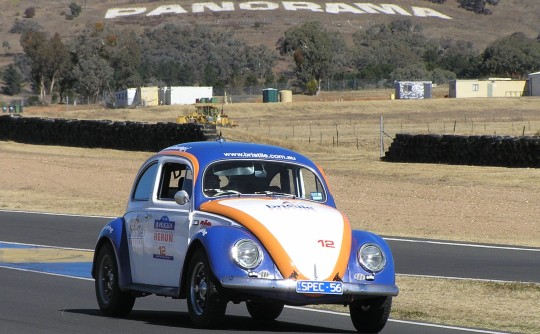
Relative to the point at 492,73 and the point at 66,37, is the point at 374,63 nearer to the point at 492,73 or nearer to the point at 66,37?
the point at 492,73

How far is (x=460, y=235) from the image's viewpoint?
21.3 m

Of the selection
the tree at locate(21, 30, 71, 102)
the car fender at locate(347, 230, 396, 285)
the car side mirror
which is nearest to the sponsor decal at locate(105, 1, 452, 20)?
the tree at locate(21, 30, 71, 102)

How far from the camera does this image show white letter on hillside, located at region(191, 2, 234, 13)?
171250 mm

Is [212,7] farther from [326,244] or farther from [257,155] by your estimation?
[326,244]

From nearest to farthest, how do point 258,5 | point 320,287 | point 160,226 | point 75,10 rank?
1. point 320,287
2. point 160,226
3. point 75,10
4. point 258,5

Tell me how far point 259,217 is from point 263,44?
13797 centimetres

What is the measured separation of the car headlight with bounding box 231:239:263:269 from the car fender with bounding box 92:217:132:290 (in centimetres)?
194

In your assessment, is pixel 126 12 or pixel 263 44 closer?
pixel 263 44

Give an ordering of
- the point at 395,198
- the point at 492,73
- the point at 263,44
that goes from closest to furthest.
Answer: the point at 395,198 < the point at 492,73 < the point at 263,44

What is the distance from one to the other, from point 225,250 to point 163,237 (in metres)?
1.33

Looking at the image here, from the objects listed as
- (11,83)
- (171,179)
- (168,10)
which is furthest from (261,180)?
(168,10)

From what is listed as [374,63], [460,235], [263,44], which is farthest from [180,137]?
[263,44]

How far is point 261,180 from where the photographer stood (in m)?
10.2

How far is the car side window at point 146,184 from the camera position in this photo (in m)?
10.8
